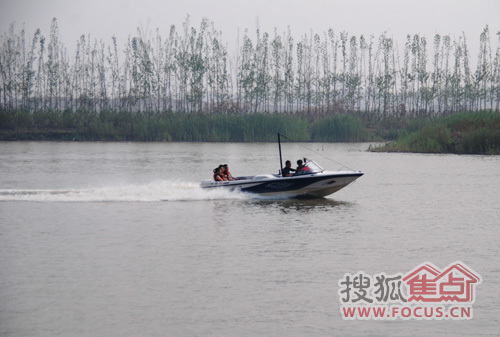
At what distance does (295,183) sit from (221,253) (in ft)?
34.2

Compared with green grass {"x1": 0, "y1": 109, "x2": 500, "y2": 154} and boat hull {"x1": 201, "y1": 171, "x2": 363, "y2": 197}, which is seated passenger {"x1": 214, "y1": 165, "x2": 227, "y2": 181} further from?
green grass {"x1": 0, "y1": 109, "x2": 500, "y2": 154}

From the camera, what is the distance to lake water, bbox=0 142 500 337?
11.9 m

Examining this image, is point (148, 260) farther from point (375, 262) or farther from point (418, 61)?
point (418, 61)

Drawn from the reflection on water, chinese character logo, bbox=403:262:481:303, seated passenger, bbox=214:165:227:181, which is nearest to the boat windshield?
the reflection on water

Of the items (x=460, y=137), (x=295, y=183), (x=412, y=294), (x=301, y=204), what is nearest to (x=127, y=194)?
(x=295, y=183)

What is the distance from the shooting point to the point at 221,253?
17297 mm

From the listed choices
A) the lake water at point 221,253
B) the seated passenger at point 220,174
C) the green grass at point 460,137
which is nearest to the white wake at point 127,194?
the lake water at point 221,253

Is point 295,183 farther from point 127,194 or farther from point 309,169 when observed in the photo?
point 127,194

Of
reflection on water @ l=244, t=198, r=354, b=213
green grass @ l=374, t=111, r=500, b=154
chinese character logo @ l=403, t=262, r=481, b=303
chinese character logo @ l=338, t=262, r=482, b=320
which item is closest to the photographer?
chinese character logo @ l=338, t=262, r=482, b=320

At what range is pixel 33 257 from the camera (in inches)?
659

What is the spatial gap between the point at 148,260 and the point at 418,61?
80.2 m

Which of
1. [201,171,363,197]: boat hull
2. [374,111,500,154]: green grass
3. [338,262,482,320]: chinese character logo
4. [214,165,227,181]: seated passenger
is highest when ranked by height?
[374,111,500,154]: green grass

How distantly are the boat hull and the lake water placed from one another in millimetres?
492

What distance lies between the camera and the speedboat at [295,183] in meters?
27.2
